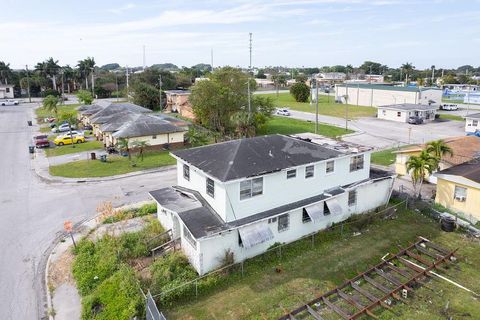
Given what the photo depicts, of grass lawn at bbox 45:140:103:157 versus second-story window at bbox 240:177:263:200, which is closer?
second-story window at bbox 240:177:263:200

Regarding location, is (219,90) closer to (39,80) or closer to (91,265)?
Result: (91,265)

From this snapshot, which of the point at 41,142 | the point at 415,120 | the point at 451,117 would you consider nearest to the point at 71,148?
the point at 41,142

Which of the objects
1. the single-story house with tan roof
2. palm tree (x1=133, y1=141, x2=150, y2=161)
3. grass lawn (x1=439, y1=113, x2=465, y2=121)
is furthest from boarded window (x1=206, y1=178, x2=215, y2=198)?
grass lawn (x1=439, y1=113, x2=465, y2=121)

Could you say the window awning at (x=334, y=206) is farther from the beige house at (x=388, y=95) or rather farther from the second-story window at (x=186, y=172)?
the beige house at (x=388, y=95)

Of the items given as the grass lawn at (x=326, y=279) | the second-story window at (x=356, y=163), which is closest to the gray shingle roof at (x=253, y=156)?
the second-story window at (x=356, y=163)

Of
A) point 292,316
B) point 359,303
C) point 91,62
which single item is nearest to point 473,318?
point 359,303

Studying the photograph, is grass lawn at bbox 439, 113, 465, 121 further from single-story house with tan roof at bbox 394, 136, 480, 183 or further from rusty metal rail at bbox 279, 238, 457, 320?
rusty metal rail at bbox 279, 238, 457, 320
